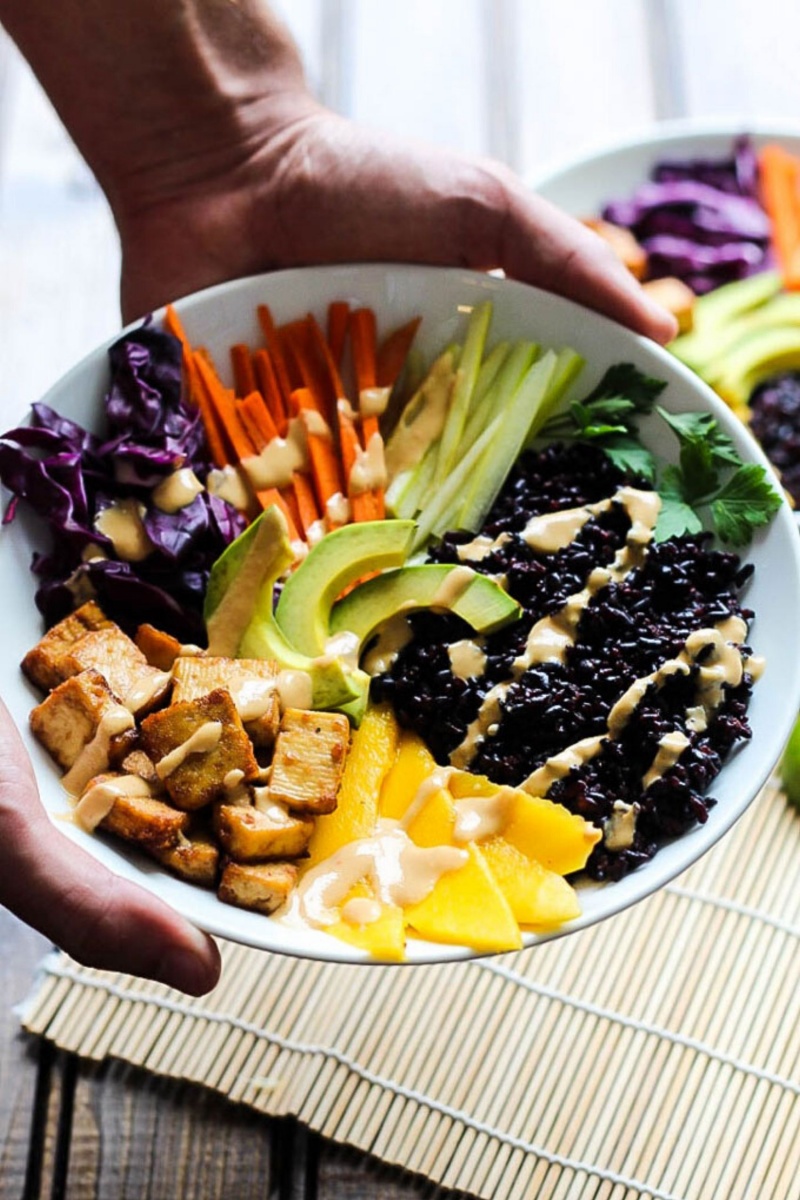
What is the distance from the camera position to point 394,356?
320 cm

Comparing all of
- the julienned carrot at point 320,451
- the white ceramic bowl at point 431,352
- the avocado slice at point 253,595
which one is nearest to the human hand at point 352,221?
the white ceramic bowl at point 431,352

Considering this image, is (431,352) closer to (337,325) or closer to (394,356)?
(394,356)

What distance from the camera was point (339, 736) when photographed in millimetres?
2572

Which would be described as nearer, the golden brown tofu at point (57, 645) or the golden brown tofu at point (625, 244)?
the golden brown tofu at point (57, 645)

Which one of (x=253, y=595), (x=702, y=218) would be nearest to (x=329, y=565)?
(x=253, y=595)

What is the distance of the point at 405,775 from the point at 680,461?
0.97 metres

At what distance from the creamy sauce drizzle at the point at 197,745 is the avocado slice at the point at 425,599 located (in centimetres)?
44

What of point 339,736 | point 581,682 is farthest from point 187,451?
point 581,682

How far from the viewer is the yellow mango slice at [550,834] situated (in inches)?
96.3

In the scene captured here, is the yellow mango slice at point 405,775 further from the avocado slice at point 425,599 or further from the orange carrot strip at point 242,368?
the orange carrot strip at point 242,368

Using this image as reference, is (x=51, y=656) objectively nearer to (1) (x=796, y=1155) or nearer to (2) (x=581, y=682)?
(2) (x=581, y=682)

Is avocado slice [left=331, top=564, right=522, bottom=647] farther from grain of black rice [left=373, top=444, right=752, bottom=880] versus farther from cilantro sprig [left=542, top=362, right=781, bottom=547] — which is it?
cilantro sprig [left=542, top=362, right=781, bottom=547]

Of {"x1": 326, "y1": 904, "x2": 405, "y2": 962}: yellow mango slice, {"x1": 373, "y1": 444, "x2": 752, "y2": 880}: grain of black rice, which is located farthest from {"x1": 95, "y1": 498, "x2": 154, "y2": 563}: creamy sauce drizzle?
{"x1": 326, "y1": 904, "x2": 405, "y2": 962}: yellow mango slice

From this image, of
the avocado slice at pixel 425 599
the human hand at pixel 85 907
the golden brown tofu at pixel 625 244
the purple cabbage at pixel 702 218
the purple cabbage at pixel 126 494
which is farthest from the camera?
the purple cabbage at pixel 702 218
